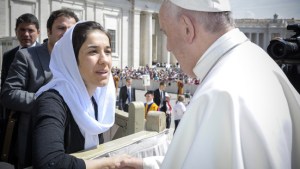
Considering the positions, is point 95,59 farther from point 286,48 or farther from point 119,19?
point 119,19

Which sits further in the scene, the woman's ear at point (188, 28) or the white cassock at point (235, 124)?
the woman's ear at point (188, 28)

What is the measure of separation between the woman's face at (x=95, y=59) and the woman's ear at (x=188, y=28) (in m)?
0.75

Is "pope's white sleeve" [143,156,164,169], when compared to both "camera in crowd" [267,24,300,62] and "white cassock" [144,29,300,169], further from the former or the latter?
"camera in crowd" [267,24,300,62]

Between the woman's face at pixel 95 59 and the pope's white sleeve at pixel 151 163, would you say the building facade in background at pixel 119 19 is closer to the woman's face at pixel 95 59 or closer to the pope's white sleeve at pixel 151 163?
the woman's face at pixel 95 59

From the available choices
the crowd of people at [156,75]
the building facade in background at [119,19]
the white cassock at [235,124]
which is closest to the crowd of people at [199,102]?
the white cassock at [235,124]

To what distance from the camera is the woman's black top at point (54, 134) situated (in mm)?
1431

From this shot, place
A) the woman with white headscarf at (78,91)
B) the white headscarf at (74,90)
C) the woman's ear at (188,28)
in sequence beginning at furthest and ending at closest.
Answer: the white headscarf at (74,90) < the woman with white headscarf at (78,91) < the woman's ear at (188,28)

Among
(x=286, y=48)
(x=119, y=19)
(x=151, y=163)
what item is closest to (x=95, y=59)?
(x=151, y=163)

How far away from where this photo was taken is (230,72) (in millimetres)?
1120

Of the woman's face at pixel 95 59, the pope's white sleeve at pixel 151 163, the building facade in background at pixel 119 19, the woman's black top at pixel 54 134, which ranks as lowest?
the pope's white sleeve at pixel 151 163

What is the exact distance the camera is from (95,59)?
1.91 m

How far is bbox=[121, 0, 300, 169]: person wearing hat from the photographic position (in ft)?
3.40

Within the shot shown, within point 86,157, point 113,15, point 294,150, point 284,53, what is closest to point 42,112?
point 86,157

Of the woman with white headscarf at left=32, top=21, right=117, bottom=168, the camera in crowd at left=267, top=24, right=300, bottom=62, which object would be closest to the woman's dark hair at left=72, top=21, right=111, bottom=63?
the woman with white headscarf at left=32, top=21, right=117, bottom=168
